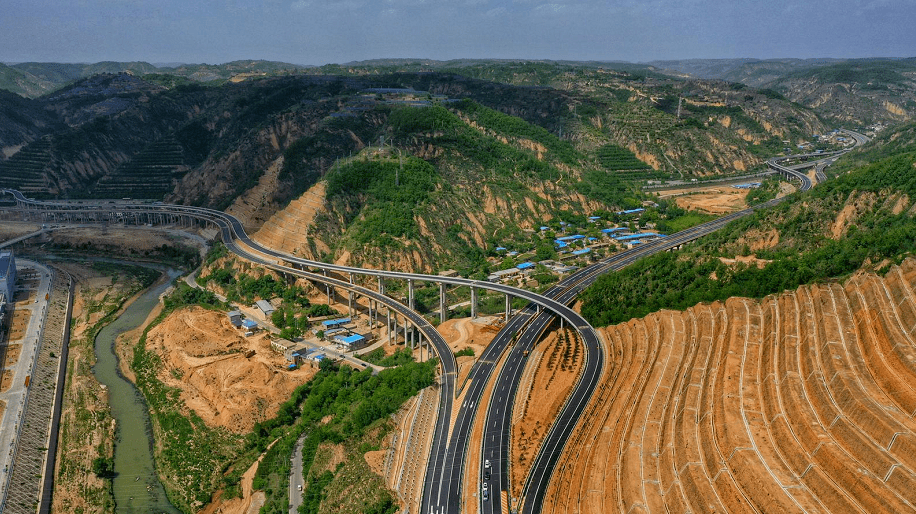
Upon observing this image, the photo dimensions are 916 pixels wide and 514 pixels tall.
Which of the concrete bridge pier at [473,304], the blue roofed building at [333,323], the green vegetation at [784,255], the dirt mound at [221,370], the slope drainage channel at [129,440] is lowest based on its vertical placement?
the slope drainage channel at [129,440]

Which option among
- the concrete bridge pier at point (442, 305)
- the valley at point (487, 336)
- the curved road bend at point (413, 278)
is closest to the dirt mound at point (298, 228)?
the valley at point (487, 336)

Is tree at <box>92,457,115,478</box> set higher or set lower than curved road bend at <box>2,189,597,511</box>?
lower

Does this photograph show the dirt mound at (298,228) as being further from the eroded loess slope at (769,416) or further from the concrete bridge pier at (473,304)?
the eroded loess slope at (769,416)

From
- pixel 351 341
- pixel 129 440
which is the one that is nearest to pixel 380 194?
pixel 351 341

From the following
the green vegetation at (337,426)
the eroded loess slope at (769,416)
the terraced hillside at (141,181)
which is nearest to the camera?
the eroded loess slope at (769,416)

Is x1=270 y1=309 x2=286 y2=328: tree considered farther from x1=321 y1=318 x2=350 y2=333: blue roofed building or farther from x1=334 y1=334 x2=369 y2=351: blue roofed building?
x1=334 y1=334 x2=369 y2=351: blue roofed building

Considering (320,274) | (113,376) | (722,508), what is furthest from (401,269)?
(722,508)

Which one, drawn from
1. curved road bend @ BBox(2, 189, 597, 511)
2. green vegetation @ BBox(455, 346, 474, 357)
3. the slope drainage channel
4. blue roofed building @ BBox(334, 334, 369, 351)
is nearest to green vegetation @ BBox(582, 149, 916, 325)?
curved road bend @ BBox(2, 189, 597, 511)
